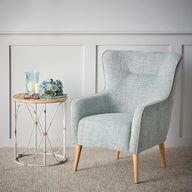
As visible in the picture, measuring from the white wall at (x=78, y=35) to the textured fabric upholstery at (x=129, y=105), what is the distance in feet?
1.27

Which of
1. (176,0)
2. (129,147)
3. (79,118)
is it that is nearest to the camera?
(129,147)

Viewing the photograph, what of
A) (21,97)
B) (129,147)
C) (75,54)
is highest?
(75,54)

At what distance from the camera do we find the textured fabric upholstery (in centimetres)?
311

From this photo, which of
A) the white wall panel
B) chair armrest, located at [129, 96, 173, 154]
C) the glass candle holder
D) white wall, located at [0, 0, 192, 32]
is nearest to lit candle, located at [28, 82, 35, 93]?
the glass candle holder

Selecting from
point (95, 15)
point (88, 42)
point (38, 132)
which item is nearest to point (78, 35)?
point (88, 42)

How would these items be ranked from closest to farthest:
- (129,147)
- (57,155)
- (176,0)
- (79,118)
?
(129,147)
(79,118)
(57,155)
(176,0)

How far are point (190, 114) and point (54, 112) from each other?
4.12 ft

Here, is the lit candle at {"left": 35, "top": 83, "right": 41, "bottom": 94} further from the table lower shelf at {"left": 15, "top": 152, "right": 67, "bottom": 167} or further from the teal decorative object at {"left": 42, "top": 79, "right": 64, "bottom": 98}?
the table lower shelf at {"left": 15, "top": 152, "right": 67, "bottom": 167}

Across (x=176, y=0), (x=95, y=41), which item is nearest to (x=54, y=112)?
(x=95, y=41)

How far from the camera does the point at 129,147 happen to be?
311cm

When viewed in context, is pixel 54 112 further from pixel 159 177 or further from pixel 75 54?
pixel 159 177

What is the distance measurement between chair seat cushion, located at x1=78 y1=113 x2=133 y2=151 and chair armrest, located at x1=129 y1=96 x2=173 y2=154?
2.5 inches

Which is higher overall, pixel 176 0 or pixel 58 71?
pixel 176 0

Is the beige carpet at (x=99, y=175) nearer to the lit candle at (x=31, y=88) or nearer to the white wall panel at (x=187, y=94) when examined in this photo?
the white wall panel at (x=187, y=94)
